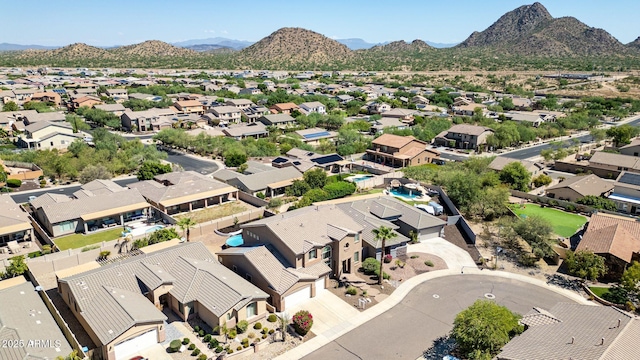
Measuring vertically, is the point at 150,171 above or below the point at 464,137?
below

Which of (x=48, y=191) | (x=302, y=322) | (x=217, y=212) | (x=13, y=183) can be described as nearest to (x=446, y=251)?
(x=302, y=322)

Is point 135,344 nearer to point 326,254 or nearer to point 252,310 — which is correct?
point 252,310

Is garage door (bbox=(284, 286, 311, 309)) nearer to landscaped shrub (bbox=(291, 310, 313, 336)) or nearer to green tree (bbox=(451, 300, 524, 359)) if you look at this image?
landscaped shrub (bbox=(291, 310, 313, 336))

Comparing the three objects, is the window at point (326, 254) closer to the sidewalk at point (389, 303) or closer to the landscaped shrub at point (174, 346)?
the sidewalk at point (389, 303)

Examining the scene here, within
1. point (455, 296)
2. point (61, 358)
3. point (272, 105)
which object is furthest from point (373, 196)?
point (272, 105)

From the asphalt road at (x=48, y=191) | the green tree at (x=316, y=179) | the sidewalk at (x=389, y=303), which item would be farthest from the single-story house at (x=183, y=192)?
the sidewalk at (x=389, y=303)

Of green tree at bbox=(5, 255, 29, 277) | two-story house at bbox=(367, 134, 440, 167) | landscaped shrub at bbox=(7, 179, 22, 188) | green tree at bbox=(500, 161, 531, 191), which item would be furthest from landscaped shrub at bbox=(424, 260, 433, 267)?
landscaped shrub at bbox=(7, 179, 22, 188)
